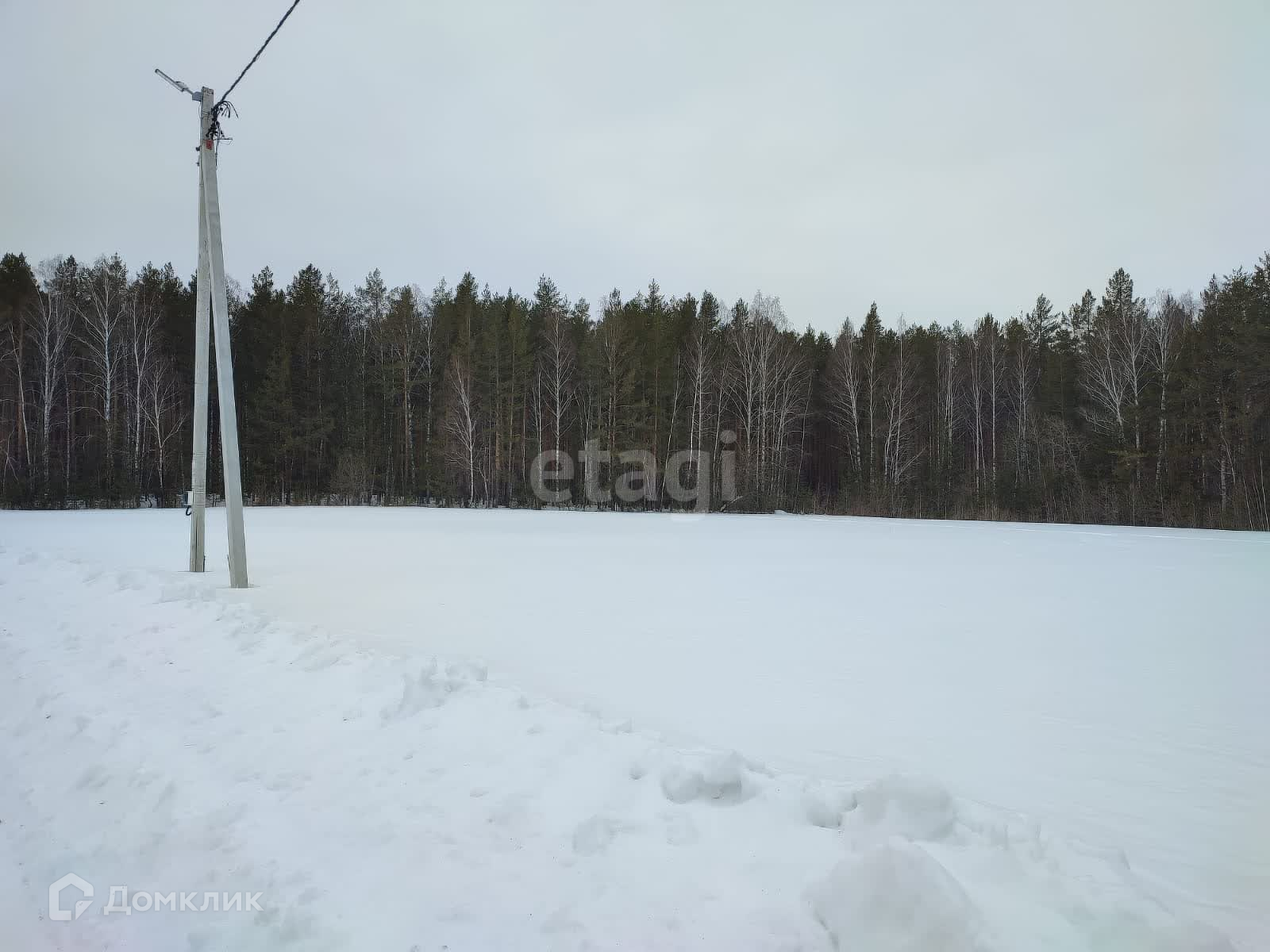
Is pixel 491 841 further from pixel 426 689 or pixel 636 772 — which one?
pixel 426 689

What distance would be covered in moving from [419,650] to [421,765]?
6.03 feet

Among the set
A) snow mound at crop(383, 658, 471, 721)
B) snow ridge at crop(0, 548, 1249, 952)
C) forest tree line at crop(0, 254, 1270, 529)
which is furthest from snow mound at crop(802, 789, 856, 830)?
forest tree line at crop(0, 254, 1270, 529)

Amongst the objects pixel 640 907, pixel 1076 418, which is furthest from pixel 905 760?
pixel 1076 418

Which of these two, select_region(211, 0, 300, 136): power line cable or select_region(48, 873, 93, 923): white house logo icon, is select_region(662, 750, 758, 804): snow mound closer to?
select_region(48, 873, 93, 923): white house logo icon

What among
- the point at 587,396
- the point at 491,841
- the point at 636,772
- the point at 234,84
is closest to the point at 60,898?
the point at 491,841

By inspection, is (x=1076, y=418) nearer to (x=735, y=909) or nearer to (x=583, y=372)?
(x=583, y=372)

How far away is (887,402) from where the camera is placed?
33906 millimetres

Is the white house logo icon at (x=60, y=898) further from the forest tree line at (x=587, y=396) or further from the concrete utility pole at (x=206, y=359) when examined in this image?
the forest tree line at (x=587, y=396)

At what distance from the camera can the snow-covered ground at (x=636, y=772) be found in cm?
182

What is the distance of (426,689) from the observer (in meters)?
3.54

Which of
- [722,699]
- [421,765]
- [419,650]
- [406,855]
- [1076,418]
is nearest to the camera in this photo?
[406,855]

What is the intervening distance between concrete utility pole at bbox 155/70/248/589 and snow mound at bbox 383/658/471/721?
4.61 m

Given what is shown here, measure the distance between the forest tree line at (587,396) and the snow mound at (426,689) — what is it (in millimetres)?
26667

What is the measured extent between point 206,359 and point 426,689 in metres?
7.83
